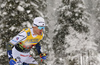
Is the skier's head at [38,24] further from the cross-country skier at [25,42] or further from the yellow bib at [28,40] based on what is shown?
the yellow bib at [28,40]

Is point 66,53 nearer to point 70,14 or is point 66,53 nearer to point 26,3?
point 70,14

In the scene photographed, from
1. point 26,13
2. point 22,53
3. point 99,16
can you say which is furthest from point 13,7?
point 99,16

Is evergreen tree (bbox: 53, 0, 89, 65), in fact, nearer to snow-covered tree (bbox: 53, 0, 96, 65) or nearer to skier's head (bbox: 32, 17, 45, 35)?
snow-covered tree (bbox: 53, 0, 96, 65)

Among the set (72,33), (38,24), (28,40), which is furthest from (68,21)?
(38,24)

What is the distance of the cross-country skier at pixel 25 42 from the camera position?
158 inches

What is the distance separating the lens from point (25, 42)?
432 cm

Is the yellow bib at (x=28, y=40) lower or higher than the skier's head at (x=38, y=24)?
lower

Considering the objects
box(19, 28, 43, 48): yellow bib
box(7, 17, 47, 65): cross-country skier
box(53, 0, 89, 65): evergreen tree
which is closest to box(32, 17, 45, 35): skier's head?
box(7, 17, 47, 65): cross-country skier

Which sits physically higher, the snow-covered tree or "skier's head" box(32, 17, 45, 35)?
"skier's head" box(32, 17, 45, 35)

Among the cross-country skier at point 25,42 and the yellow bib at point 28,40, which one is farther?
the yellow bib at point 28,40

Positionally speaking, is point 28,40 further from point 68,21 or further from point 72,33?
point 68,21

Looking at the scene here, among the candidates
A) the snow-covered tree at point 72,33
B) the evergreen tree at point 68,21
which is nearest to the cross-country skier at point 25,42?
the snow-covered tree at point 72,33

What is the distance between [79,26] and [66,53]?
297cm

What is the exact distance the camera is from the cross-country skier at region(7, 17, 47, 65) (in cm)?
402
